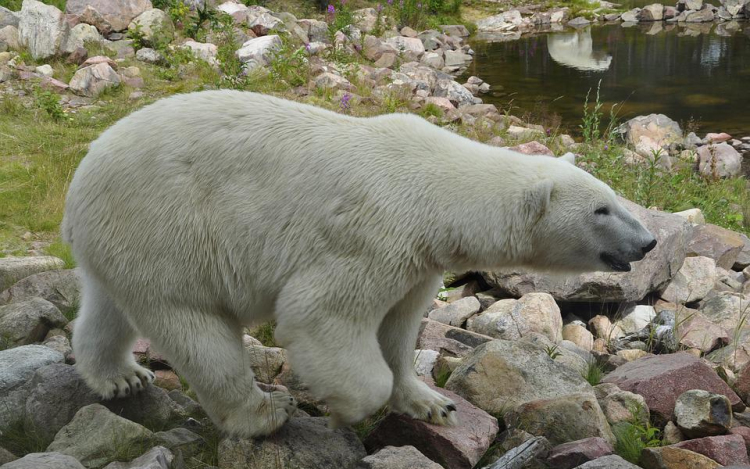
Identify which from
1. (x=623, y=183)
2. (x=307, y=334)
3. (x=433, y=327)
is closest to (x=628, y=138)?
(x=623, y=183)

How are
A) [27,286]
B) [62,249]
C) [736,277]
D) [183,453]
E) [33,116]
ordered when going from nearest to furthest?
[183,453] → [27,286] → [62,249] → [736,277] → [33,116]

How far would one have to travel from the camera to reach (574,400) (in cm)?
450

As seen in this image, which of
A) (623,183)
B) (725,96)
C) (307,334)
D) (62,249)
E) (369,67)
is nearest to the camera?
(307,334)

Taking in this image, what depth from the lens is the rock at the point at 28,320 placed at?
5.45 m

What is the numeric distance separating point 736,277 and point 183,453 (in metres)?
6.33

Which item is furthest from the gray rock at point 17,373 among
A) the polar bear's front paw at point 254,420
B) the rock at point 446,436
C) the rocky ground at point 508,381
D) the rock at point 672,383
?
the rock at point 672,383

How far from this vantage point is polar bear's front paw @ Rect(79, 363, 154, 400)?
4.60 meters

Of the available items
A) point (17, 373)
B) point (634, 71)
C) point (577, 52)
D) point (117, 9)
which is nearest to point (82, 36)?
point (117, 9)

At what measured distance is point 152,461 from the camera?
3.65 metres

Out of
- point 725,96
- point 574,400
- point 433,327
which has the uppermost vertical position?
point 574,400


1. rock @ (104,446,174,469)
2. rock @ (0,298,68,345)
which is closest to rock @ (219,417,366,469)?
rock @ (104,446,174,469)

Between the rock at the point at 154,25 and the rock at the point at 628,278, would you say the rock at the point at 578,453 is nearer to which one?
the rock at the point at 628,278

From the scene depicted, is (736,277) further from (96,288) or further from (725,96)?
(725,96)

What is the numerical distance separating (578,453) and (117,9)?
15.1 m
